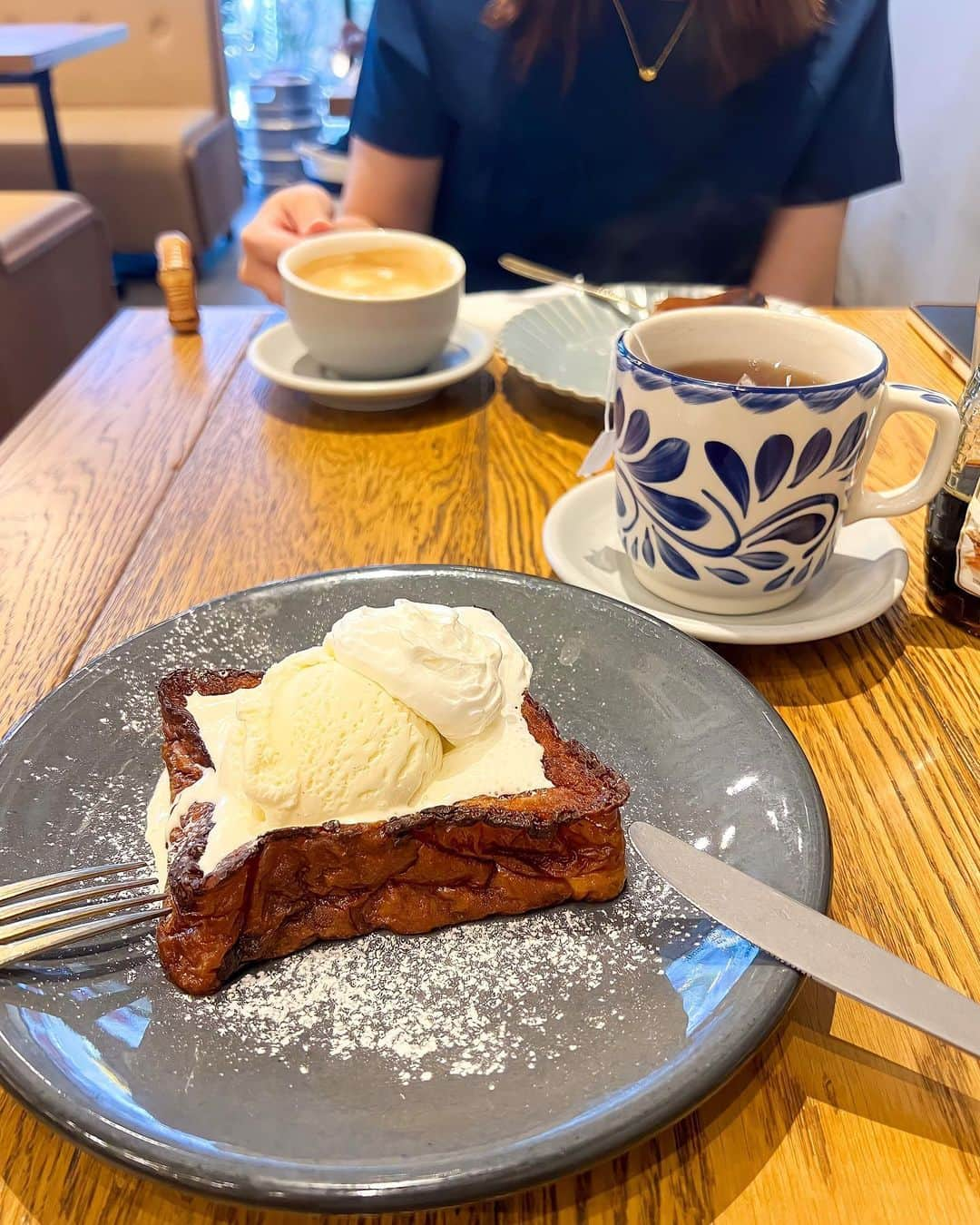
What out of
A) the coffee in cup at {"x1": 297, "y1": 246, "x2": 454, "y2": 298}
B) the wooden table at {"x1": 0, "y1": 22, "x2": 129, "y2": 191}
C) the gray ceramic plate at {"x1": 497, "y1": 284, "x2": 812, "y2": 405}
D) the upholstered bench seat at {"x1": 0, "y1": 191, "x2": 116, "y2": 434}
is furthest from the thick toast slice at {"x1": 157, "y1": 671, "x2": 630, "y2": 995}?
the wooden table at {"x1": 0, "y1": 22, "x2": 129, "y2": 191}

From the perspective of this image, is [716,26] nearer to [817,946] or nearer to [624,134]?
[624,134]

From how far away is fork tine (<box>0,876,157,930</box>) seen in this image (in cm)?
57

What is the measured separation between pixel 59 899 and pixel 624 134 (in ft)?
6.01

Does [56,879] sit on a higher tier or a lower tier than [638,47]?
lower

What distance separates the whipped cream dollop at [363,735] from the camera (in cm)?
64

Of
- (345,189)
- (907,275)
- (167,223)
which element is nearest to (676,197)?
(345,189)

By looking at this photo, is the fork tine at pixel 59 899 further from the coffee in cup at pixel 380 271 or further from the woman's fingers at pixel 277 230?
the woman's fingers at pixel 277 230

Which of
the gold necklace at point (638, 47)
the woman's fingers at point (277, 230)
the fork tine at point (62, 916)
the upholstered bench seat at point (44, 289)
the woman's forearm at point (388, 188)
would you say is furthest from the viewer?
the upholstered bench seat at point (44, 289)

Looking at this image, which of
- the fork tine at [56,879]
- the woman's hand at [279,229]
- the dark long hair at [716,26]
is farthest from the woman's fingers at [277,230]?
Result: the fork tine at [56,879]

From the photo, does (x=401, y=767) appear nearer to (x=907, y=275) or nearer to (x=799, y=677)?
(x=799, y=677)

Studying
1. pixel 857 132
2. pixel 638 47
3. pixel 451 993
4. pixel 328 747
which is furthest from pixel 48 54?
pixel 451 993

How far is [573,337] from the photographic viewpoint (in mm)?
1504

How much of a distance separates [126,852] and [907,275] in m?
3.29

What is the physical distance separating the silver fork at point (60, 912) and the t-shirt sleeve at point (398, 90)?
177 cm
